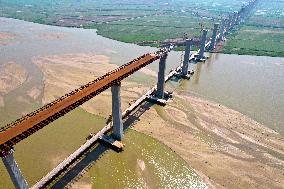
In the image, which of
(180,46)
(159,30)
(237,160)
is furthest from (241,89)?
(159,30)

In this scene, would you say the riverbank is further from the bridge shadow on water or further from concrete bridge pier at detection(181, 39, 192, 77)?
concrete bridge pier at detection(181, 39, 192, 77)

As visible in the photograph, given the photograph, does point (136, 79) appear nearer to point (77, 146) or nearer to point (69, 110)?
point (77, 146)

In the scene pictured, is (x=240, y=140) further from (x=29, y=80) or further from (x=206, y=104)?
(x=29, y=80)

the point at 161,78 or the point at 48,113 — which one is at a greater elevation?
the point at 48,113

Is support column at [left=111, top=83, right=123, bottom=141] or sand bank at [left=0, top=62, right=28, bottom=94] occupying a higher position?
support column at [left=111, top=83, right=123, bottom=141]

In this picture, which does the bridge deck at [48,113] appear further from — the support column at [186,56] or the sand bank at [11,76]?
the sand bank at [11,76]

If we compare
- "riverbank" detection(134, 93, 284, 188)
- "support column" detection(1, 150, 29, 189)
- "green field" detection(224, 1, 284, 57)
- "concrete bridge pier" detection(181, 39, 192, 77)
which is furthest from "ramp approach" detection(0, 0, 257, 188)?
"green field" detection(224, 1, 284, 57)

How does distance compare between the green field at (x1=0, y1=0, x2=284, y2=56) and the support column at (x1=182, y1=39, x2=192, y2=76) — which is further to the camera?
the green field at (x1=0, y1=0, x2=284, y2=56)

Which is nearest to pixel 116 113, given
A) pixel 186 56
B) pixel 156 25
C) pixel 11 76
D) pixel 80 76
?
pixel 80 76
